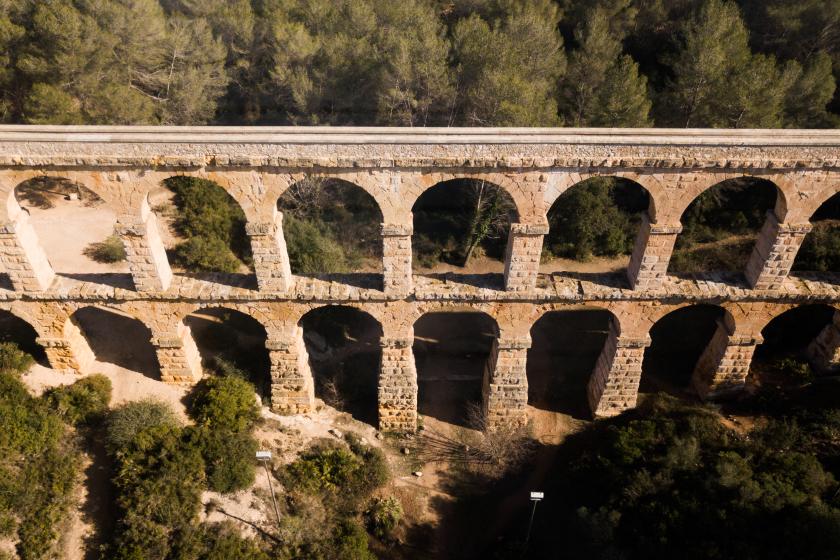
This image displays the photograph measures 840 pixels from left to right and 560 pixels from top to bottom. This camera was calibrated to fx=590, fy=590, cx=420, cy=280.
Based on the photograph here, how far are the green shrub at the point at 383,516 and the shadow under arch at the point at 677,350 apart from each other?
30.3ft

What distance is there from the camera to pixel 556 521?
16.8 meters

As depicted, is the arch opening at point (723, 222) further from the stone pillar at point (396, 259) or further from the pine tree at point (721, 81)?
the stone pillar at point (396, 259)

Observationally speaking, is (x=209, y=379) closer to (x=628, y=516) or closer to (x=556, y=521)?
(x=556, y=521)

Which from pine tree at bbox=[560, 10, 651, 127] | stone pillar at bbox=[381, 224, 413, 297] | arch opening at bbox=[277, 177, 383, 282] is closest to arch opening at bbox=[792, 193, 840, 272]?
pine tree at bbox=[560, 10, 651, 127]

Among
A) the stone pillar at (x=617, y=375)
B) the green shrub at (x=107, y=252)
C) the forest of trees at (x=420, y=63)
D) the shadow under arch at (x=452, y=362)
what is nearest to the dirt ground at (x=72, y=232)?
the green shrub at (x=107, y=252)

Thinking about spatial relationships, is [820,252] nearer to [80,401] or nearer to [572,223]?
Answer: [572,223]

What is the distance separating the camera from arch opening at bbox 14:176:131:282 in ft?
75.0

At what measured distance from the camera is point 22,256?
15.7 meters

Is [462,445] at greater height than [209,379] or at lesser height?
lesser

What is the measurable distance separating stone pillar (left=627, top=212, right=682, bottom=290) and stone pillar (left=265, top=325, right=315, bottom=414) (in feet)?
32.3

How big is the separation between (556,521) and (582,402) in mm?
4600

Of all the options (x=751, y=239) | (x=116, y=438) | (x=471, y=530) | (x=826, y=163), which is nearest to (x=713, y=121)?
(x=751, y=239)

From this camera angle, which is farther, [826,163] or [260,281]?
[260,281]

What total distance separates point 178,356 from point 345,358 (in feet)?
19.5
